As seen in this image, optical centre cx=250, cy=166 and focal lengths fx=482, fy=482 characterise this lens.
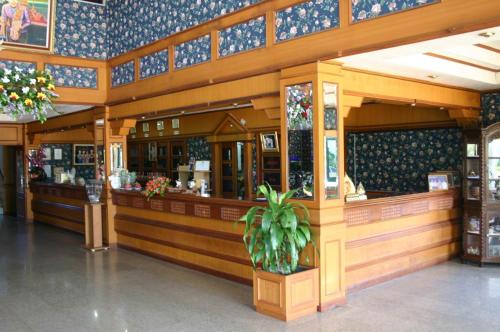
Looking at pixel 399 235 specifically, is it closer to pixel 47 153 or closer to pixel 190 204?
pixel 190 204

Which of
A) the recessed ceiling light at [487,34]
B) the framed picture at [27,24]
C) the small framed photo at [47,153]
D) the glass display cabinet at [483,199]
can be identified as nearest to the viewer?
the recessed ceiling light at [487,34]

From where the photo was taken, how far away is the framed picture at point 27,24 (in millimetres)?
7281

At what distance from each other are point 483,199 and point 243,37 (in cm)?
420

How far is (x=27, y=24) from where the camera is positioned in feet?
24.7

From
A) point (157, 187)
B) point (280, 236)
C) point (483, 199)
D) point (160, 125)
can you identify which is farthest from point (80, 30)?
point (483, 199)

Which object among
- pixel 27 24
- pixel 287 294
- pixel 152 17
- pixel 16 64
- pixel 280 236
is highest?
pixel 152 17

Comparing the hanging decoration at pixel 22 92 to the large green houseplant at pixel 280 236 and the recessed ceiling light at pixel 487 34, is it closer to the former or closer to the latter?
the large green houseplant at pixel 280 236

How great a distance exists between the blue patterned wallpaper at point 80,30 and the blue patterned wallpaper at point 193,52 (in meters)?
2.34

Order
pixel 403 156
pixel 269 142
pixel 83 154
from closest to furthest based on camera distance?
pixel 403 156, pixel 269 142, pixel 83 154

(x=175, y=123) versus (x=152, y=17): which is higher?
(x=152, y=17)

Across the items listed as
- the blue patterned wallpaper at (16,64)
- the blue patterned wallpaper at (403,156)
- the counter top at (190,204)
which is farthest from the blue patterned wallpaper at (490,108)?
the blue patterned wallpaper at (16,64)

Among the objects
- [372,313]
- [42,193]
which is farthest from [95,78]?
[372,313]

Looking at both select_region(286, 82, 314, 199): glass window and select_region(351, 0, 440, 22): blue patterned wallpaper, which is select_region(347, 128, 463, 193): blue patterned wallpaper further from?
select_region(351, 0, 440, 22): blue patterned wallpaper

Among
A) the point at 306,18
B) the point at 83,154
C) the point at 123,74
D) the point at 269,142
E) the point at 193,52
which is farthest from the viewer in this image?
the point at 83,154
